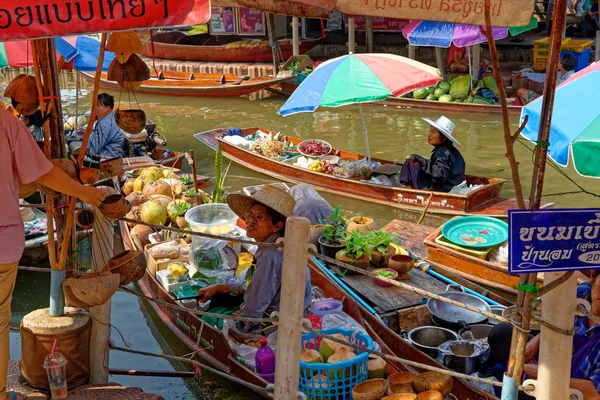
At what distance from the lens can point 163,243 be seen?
6742 millimetres

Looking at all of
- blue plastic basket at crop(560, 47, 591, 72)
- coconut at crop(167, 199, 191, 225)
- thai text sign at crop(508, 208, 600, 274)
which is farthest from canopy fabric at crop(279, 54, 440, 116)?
blue plastic basket at crop(560, 47, 591, 72)

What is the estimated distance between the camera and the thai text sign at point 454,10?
10.9ft

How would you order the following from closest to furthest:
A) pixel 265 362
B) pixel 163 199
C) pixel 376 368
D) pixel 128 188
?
pixel 376 368 → pixel 265 362 → pixel 163 199 → pixel 128 188

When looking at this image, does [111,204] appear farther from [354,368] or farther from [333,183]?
[333,183]

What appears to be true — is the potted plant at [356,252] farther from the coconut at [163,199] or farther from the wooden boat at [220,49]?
the wooden boat at [220,49]

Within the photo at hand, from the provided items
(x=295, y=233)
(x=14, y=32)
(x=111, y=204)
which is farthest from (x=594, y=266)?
(x=14, y=32)

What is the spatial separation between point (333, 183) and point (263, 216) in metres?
5.55

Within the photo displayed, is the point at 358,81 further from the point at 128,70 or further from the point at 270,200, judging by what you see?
the point at 128,70

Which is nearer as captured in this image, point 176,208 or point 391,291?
point 391,291

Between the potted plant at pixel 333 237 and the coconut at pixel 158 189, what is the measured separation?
2.34 m

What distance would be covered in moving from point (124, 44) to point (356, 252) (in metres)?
3.00

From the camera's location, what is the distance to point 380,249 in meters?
6.54

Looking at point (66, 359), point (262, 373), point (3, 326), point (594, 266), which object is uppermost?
point (594, 266)

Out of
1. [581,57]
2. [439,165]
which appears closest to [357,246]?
[439,165]
